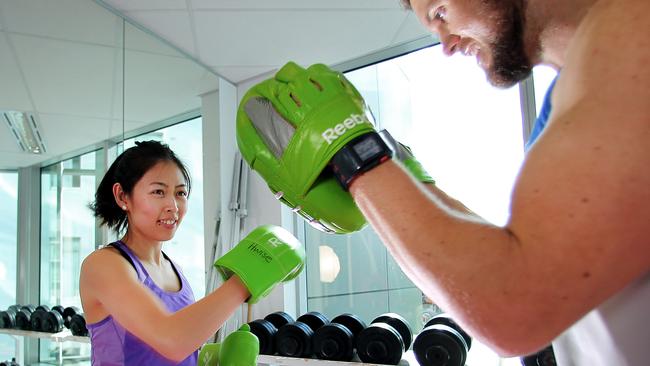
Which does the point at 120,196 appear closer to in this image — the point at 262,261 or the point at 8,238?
the point at 262,261

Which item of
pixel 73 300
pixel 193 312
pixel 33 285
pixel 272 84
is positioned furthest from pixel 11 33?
pixel 272 84

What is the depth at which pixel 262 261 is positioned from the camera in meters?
1.84

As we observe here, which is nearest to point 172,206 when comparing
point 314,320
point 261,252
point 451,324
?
point 261,252

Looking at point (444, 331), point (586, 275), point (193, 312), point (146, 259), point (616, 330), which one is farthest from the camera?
point (444, 331)

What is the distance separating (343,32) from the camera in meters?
4.30

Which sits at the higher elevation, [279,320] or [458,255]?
[458,255]

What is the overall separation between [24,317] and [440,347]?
8.20 ft

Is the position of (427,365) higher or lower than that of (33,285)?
lower

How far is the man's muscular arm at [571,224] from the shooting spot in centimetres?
51

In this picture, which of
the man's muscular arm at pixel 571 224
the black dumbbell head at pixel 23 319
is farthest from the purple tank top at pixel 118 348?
the man's muscular arm at pixel 571 224

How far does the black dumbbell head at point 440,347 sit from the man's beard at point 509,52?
8.19 feet

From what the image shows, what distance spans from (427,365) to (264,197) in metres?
2.49

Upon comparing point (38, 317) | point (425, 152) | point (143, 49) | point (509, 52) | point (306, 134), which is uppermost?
point (143, 49)

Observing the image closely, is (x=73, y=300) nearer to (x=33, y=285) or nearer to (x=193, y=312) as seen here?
(x=33, y=285)
